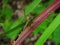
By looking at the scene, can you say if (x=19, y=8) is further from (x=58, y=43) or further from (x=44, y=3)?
(x=58, y=43)

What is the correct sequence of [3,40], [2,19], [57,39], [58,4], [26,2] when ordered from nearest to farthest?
[58,4] < [57,39] < [2,19] < [3,40] < [26,2]

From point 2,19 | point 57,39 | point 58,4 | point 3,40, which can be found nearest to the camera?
point 58,4

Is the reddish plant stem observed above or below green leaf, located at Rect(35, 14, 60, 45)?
above

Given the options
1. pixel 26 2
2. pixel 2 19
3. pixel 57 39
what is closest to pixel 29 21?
pixel 57 39

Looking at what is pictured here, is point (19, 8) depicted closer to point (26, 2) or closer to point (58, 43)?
point (26, 2)

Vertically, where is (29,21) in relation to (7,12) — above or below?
below

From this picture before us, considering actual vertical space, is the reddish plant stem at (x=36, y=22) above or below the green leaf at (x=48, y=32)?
above

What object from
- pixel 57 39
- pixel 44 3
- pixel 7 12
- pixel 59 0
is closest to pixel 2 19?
pixel 7 12

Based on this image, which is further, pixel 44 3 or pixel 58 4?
pixel 44 3

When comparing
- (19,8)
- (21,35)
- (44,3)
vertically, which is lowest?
(21,35)
